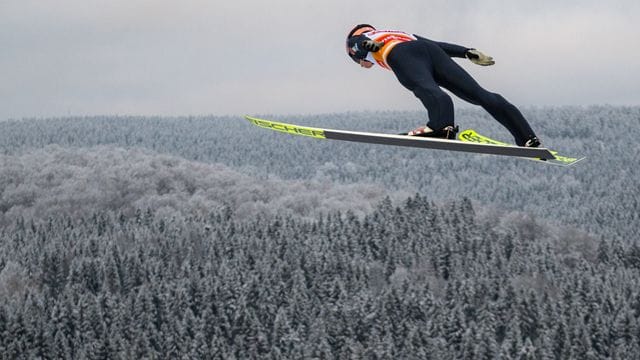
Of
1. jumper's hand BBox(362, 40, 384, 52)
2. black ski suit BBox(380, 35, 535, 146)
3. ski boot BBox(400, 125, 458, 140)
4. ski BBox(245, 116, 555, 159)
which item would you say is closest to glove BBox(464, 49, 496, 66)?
black ski suit BBox(380, 35, 535, 146)

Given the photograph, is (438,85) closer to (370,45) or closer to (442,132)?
(442,132)

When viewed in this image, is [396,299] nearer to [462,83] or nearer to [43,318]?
[43,318]

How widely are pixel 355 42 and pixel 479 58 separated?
5.86 feet

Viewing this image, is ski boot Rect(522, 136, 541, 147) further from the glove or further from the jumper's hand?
the jumper's hand

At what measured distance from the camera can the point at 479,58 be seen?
46.2ft

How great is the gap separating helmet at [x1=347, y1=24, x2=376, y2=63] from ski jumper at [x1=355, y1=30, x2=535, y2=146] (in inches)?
1.6

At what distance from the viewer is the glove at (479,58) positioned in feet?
45.9

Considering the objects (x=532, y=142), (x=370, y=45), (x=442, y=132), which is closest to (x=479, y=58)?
(x=442, y=132)

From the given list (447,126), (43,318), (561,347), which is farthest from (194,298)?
(447,126)

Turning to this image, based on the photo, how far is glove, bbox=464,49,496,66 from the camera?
14.0 meters

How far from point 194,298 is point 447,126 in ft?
516

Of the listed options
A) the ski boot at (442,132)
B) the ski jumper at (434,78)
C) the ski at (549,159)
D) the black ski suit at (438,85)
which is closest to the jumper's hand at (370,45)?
the ski jumper at (434,78)

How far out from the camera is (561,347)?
142375mm

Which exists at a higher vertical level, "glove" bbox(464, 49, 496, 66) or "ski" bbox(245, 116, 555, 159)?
"glove" bbox(464, 49, 496, 66)
